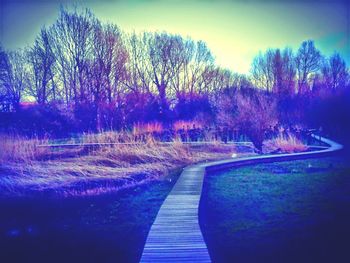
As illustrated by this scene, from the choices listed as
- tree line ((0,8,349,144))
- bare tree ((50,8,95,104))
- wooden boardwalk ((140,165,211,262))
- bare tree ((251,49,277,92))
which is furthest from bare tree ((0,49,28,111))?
bare tree ((251,49,277,92))

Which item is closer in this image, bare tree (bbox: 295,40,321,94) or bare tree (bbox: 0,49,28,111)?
bare tree (bbox: 295,40,321,94)

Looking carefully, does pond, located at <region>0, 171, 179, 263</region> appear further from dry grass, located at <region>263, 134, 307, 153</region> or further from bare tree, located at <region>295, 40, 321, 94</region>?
bare tree, located at <region>295, 40, 321, 94</region>

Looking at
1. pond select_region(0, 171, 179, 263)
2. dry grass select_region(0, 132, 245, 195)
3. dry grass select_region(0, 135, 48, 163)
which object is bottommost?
pond select_region(0, 171, 179, 263)

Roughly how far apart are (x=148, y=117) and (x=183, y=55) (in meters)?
2.68

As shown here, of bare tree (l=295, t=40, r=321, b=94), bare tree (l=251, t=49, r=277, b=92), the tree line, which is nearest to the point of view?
bare tree (l=295, t=40, r=321, b=94)

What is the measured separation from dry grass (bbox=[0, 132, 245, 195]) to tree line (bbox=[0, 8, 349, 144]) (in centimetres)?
235

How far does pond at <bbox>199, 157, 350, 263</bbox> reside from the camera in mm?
2555

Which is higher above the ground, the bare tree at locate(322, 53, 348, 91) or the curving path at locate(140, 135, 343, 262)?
the bare tree at locate(322, 53, 348, 91)

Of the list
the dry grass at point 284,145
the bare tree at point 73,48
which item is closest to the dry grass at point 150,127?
the bare tree at point 73,48

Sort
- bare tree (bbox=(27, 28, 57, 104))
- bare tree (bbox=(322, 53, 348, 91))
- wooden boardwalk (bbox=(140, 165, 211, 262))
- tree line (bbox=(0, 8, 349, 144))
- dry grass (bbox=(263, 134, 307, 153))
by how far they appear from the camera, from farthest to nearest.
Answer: bare tree (bbox=(27, 28, 57, 104)) < tree line (bbox=(0, 8, 349, 144)) < dry grass (bbox=(263, 134, 307, 153)) < bare tree (bbox=(322, 53, 348, 91)) < wooden boardwalk (bbox=(140, 165, 211, 262))

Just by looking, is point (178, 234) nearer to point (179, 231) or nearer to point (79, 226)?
point (179, 231)

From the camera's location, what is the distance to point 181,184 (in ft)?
13.5

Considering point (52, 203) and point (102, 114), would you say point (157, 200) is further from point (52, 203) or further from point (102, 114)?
point (102, 114)

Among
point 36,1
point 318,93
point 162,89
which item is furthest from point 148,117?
point 36,1
